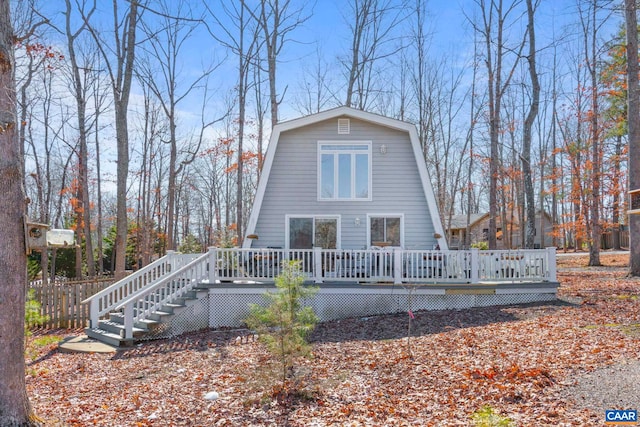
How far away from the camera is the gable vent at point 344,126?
1216 centimetres

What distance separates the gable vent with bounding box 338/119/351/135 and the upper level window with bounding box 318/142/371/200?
0.35 m

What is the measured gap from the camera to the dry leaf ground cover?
4215 mm

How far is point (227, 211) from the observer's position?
31.5 m

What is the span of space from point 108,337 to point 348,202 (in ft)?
22.7

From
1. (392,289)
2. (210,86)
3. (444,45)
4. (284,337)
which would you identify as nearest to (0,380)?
(284,337)

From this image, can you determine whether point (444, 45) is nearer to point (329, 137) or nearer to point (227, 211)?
point (329, 137)

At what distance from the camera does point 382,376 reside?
17.7ft

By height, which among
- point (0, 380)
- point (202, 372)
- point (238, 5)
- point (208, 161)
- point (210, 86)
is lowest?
point (202, 372)

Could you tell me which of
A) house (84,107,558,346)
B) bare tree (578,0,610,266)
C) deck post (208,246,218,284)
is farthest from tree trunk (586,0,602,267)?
deck post (208,246,218,284)

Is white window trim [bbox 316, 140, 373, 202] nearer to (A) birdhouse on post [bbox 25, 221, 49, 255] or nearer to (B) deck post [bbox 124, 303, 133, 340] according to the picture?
(B) deck post [bbox 124, 303, 133, 340]

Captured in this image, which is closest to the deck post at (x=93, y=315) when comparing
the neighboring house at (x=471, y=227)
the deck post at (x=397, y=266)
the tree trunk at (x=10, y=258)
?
the tree trunk at (x=10, y=258)

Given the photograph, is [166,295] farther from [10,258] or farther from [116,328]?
[10,258]

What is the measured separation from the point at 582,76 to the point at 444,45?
7.57 meters

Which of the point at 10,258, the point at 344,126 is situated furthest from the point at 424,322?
the point at 10,258
